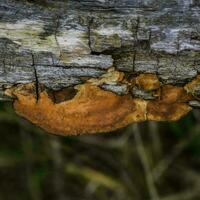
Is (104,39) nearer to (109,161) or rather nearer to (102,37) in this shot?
(102,37)

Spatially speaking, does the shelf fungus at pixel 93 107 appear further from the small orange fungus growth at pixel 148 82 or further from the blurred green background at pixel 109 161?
the blurred green background at pixel 109 161

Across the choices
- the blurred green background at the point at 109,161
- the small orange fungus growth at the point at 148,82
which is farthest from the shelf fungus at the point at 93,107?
the blurred green background at the point at 109,161

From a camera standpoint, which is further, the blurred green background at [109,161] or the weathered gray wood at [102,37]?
the blurred green background at [109,161]

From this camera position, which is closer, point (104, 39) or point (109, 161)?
point (104, 39)

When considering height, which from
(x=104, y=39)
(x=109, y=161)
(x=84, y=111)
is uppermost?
(x=104, y=39)

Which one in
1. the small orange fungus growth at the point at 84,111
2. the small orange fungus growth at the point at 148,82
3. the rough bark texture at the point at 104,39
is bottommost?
the small orange fungus growth at the point at 84,111

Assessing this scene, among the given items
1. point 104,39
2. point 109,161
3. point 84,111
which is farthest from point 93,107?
point 109,161

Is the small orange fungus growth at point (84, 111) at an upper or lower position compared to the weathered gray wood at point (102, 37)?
lower
